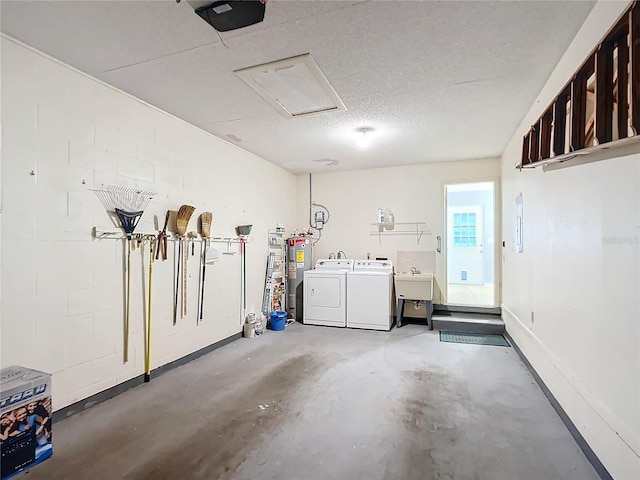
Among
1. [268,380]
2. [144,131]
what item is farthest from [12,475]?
[144,131]

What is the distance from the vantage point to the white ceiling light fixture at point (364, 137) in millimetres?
3785

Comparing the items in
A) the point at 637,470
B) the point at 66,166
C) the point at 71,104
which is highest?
the point at 71,104

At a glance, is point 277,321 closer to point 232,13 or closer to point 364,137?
point 364,137

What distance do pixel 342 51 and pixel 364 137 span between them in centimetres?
184

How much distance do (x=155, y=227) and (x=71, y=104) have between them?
116 centimetres

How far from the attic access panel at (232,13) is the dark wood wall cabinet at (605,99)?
5.59 ft

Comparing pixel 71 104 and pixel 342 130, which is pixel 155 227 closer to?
→ pixel 71 104

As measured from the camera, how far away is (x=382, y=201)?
5656mm

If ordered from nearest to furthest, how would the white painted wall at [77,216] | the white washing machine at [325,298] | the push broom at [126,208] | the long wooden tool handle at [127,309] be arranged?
the white painted wall at [77,216]
the push broom at [126,208]
the long wooden tool handle at [127,309]
the white washing machine at [325,298]

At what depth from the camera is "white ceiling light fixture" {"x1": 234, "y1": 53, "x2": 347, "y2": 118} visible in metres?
2.41

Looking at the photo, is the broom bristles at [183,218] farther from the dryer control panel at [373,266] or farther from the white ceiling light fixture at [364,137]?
the dryer control panel at [373,266]

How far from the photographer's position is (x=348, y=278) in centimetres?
502

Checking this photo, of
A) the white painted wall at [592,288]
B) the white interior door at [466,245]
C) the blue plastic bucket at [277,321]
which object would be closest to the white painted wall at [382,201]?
the blue plastic bucket at [277,321]

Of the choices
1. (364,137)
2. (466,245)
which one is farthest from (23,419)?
(466,245)
